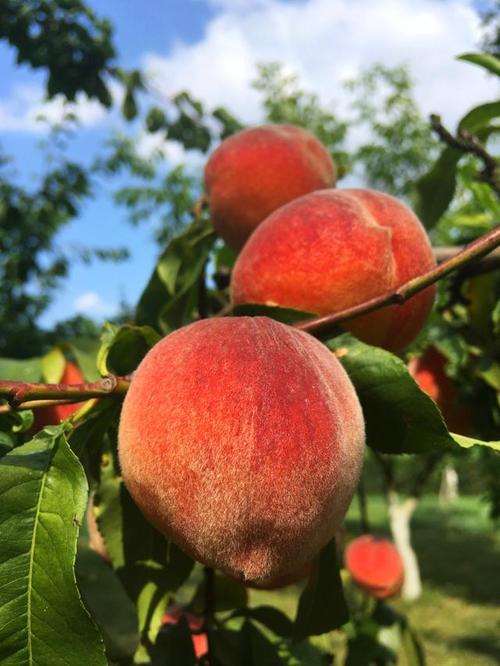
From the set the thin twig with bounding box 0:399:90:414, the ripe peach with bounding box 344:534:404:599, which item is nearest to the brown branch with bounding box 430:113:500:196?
the thin twig with bounding box 0:399:90:414

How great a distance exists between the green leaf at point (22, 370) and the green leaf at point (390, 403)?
1.42 feet

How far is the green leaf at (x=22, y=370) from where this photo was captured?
2.77ft

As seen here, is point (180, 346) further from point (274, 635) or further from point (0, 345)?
point (0, 345)

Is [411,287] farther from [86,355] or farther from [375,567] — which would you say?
[375,567]

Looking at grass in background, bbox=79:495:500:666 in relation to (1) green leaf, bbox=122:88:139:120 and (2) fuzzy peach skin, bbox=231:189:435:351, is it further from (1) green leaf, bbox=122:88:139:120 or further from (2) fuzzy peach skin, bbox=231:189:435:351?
(1) green leaf, bbox=122:88:139:120

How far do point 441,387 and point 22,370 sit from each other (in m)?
0.56

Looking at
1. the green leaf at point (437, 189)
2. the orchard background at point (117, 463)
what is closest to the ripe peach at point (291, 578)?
the orchard background at point (117, 463)

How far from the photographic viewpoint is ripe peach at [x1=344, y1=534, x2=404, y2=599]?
6.97 feet

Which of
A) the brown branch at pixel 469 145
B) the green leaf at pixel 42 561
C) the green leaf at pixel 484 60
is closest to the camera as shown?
the green leaf at pixel 42 561

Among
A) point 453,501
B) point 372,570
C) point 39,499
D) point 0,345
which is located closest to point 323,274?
point 39,499

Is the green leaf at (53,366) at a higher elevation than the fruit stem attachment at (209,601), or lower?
higher

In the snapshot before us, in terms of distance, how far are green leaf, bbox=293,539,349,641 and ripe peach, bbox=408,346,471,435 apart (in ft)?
1.01

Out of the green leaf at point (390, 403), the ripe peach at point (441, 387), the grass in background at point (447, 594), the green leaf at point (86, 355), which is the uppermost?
the green leaf at point (390, 403)

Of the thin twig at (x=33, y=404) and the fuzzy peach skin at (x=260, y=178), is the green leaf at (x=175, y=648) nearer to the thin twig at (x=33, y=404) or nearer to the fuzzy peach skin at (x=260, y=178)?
the thin twig at (x=33, y=404)
